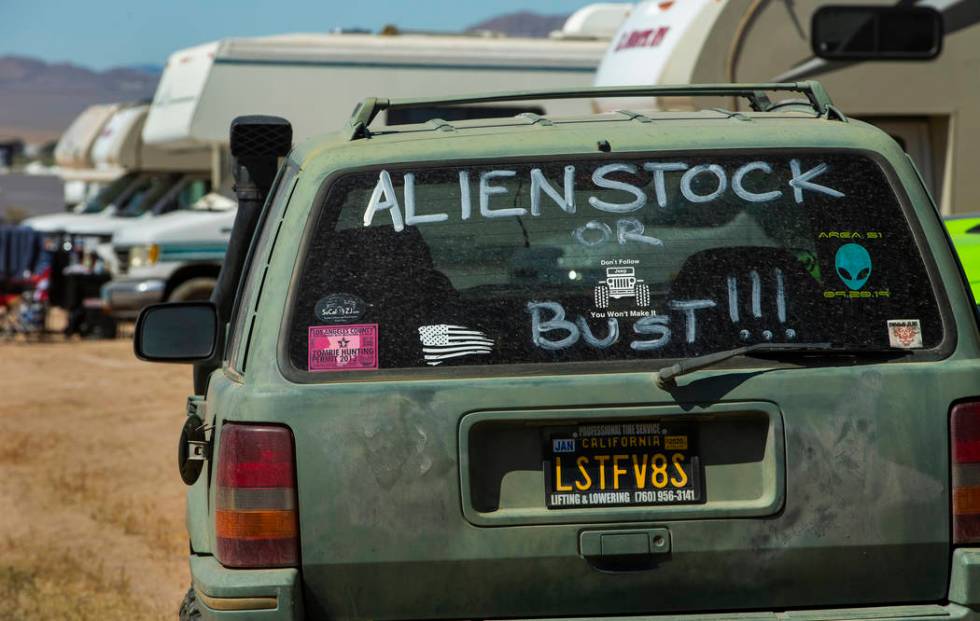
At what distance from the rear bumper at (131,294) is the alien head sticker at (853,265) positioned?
605 inches

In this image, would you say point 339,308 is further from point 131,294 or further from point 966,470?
point 131,294

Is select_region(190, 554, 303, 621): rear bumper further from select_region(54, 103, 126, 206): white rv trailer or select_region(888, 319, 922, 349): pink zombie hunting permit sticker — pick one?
select_region(54, 103, 126, 206): white rv trailer

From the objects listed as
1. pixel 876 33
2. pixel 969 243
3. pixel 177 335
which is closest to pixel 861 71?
pixel 876 33

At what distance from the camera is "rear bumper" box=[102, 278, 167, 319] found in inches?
728

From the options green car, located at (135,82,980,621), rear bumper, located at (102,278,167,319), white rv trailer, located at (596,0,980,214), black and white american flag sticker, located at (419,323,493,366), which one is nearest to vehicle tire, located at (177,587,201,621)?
green car, located at (135,82,980,621)

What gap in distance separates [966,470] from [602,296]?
0.85m

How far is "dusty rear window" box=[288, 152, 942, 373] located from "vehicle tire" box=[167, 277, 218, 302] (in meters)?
14.7

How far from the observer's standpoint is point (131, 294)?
1869 centimetres

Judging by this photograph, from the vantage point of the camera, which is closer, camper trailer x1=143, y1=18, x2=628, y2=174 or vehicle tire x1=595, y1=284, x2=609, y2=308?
vehicle tire x1=595, y1=284, x2=609, y2=308

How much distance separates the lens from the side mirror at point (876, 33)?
10.6m

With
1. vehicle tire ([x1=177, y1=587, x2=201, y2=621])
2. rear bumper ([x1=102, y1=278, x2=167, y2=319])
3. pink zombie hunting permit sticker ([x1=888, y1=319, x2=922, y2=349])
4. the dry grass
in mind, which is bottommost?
the dry grass

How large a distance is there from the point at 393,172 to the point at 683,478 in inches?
36.2

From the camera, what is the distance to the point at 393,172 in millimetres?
3664

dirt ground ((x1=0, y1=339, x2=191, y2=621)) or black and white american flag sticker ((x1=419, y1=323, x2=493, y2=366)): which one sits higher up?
black and white american flag sticker ((x1=419, y1=323, x2=493, y2=366))
